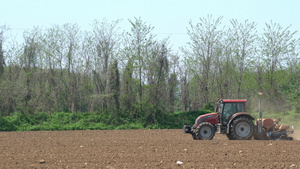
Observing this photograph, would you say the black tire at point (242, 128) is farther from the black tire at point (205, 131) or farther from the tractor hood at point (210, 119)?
the tractor hood at point (210, 119)

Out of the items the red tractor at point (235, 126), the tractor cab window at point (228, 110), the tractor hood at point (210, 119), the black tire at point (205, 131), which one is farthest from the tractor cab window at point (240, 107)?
the black tire at point (205, 131)

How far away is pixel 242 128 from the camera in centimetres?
1942

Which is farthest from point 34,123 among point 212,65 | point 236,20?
point 236,20

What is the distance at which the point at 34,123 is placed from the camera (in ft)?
102

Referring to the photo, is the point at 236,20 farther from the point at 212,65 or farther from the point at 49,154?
the point at 49,154

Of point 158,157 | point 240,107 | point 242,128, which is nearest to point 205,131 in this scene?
point 242,128

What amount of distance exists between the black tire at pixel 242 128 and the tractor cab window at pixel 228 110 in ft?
1.46

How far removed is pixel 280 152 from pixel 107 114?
20.4 meters

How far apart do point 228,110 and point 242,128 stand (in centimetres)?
104

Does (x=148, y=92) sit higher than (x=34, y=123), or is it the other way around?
(x=148, y=92)

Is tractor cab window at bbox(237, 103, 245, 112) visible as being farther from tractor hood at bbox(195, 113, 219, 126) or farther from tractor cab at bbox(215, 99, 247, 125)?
tractor hood at bbox(195, 113, 219, 126)

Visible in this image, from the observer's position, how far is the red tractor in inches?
760

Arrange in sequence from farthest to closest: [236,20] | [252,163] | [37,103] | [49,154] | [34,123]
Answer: [236,20], [37,103], [34,123], [49,154], [252,163]

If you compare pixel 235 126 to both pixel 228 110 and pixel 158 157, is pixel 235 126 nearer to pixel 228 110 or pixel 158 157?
pixel 228 110
